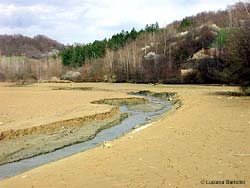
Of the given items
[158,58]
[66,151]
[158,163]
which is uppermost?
[158,58]

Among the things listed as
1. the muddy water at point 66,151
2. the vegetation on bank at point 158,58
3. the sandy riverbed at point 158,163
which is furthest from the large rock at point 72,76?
the sandy riverbed at point 158,163

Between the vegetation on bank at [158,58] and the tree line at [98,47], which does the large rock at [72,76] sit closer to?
the vegetation on bank at [158,58]

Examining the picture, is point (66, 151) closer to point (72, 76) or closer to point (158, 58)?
point (158, 58)

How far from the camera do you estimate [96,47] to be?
148625 millimetres

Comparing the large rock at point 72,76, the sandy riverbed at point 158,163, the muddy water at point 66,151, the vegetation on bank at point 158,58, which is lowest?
the muddy water at point 66,151

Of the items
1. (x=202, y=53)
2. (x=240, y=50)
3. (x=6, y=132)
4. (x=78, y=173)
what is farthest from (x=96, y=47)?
(x=78, y=173)

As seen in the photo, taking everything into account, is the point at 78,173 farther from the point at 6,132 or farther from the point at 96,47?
the point at 96,47

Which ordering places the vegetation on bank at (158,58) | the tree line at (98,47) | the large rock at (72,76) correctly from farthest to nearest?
1. the tree line at (98,47)
2. the large rock at (72,76)
3. the vegetation on bank at (158,58)

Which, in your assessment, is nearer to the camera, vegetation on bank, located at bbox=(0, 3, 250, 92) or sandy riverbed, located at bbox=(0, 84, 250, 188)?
sandy riverbed, located at bbox=(0, 84, 250, 188)

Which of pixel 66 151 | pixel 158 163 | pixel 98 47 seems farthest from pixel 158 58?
pixel 158 163

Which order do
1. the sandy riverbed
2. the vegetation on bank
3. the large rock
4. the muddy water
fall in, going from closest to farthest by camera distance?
the sandy riverbed → the muddy water → the vegetation on bank → the large rock

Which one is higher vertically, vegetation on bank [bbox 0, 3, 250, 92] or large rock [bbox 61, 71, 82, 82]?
vegetation on bank [bbox 0, 3, 250, 92]

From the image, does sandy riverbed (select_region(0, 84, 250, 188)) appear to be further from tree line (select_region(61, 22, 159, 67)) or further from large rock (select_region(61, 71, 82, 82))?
tree line (select_region(61, 22, 159, 67))

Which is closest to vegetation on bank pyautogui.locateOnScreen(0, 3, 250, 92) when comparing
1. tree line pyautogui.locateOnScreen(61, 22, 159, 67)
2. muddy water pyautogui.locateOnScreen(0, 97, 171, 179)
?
tree line pyautogui.locateOnScreen(61, 22, 159, 67)
